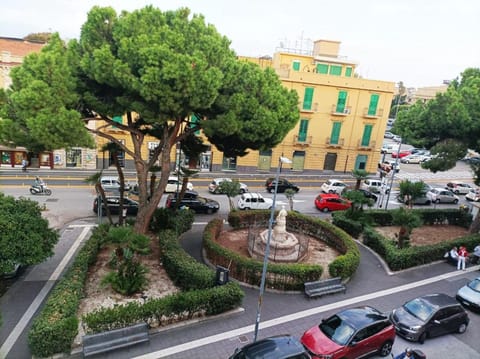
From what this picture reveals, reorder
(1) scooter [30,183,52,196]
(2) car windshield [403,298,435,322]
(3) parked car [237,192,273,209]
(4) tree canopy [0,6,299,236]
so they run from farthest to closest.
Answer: (3) parked car [237,192,273,209], (1) scooter [30,183,52,196], (4) tree canopy [0,6,299,236], (2) car windshield [403,298,435,322]

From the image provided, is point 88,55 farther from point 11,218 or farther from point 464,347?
point 464,347

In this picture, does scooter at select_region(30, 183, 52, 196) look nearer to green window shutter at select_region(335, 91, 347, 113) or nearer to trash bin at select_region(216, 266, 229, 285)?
trash bin at select_region(216, 266, 229, 285)

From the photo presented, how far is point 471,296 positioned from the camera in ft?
48.3

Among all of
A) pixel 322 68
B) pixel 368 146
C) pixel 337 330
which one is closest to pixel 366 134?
pixel 368 146

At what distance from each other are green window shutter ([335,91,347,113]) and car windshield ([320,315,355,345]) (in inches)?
1199

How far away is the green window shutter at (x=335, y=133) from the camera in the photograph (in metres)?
39.2

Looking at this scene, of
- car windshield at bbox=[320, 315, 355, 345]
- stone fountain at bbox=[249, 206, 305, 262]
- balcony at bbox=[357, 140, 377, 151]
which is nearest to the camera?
car windshield at bbox=[320, 315, 355, 345]

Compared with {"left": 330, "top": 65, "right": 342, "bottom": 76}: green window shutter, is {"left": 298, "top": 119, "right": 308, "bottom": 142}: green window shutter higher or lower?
lower

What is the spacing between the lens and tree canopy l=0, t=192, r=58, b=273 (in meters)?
12.1

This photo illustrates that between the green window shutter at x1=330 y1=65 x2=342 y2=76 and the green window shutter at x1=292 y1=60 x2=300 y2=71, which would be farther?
the green window shutter at x1=330 y1=65 x2=342 y2=76

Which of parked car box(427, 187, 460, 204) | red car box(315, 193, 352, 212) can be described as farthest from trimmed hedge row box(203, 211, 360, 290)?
parked car box(427, 187, 460, 204)

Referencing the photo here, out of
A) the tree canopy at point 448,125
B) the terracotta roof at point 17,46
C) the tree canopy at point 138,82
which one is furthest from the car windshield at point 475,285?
the terracotta roof at point 17,46

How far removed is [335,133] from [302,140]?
12.8 ft

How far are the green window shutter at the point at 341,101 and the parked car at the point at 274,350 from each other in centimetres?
3221
